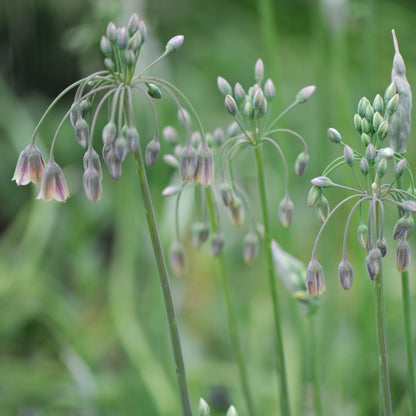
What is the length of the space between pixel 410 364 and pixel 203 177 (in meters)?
0.34

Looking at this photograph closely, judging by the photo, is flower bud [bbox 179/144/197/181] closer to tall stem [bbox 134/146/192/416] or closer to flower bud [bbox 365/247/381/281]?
tall stem [bbox 134/146/192/416]

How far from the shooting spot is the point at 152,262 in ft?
6.48

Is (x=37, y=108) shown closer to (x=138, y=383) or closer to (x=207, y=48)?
(x=207, y=48)

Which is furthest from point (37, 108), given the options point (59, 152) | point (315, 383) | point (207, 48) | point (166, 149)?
point (315, 383)

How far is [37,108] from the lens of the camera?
309 centimetres

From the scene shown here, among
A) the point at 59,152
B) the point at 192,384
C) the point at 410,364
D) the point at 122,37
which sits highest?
the point at 122,37

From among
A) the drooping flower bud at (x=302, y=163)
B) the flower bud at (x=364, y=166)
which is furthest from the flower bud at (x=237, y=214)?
the flower bud at (x=364, y=166)

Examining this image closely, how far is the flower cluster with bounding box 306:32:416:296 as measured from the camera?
57 centimetres

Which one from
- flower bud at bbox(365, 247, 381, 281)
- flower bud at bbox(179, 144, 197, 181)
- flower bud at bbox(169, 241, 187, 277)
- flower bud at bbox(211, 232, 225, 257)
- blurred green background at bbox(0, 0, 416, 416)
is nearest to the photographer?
flower bud at bbox(365, 247, 381, 281)

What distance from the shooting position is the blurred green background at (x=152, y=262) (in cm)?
147

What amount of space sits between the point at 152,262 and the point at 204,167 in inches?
52.7

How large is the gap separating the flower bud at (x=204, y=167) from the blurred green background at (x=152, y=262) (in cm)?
53

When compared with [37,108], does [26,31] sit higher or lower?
higher

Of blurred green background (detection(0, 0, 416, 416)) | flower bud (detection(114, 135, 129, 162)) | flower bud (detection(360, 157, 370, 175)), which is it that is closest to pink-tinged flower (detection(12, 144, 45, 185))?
flower bud (detection(114, 135, 129, 162))
